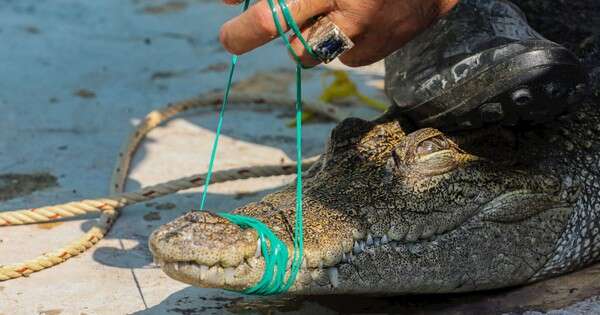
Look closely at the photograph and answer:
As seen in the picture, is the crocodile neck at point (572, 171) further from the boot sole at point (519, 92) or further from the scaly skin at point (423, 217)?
the boot sole at point (519, 92)

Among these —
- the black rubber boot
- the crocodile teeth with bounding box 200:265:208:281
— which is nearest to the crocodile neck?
the black rubber boot

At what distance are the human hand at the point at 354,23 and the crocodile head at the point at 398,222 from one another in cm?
44

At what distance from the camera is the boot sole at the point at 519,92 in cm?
266

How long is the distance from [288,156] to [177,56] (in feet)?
5.60

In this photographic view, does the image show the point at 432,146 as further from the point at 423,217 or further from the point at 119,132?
the point at 119,132

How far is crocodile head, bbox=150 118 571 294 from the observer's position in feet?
7.69

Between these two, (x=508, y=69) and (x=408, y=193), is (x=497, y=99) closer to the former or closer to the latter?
(x=508, y=69)

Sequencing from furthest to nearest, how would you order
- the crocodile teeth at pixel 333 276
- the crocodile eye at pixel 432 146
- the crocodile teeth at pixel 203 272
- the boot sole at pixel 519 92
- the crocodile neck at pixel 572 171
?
the crocodile neck at pixel 572 171 → the crocodile eye at pixel 432 146 → the boot sole at pixel 519 92 → the crocodile teeth at pixel 333 276 → the crocodile teeth at pixel 203 272

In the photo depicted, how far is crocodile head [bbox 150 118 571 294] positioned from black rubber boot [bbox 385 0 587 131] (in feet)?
0.38

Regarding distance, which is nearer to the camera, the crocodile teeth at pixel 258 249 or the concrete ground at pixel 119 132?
the crocodile teeth at pixel 258 249

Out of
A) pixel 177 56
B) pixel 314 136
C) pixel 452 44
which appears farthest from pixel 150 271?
pixel 177 56

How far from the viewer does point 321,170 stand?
2.91 m

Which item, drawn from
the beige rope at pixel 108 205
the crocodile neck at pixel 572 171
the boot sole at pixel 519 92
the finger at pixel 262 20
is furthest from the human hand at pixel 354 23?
the beige rope at pixel 108 205

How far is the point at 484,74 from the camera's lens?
2730 millimetres
